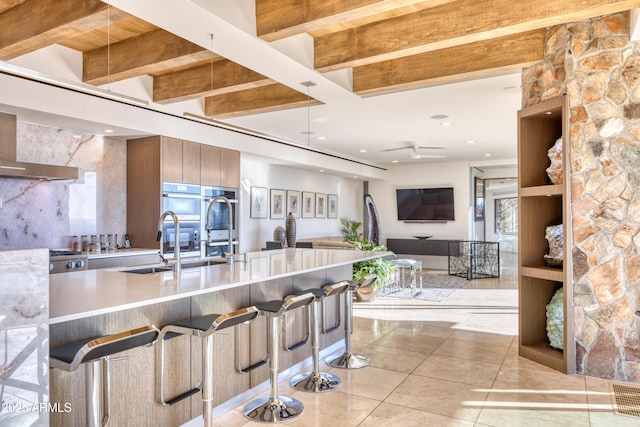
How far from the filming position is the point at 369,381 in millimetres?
3564

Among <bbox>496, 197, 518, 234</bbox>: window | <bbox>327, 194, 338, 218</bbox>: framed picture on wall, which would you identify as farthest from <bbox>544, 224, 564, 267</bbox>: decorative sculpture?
<bbox>496, 197, 518, 234</bbox>: window

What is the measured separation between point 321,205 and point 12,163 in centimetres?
679

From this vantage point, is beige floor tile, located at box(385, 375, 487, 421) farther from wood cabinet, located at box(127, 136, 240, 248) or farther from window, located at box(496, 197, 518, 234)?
window, located at box(496, 197, 518, 234)

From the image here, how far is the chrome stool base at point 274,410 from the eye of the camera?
2898mm

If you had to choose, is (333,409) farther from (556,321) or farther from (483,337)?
(483,337)

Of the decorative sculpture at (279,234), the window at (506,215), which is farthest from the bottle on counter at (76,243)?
the window at (506,215)

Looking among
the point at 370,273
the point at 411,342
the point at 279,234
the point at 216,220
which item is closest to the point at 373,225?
the point at 279,234

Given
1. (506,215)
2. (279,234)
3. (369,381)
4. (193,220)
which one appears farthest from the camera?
(506,215)

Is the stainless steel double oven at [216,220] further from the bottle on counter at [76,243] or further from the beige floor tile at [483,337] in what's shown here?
the beige floor tile at [483,337]

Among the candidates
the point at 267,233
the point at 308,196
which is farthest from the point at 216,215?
the point at 308,196

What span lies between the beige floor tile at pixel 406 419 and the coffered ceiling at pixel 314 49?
259 centimetres

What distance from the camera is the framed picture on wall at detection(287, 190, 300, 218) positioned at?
30.0 feet

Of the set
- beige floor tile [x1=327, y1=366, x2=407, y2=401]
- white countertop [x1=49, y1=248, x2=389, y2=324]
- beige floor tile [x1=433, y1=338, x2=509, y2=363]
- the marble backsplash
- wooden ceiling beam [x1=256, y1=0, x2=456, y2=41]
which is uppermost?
wooden ceiling beam [x1=256, y1=0, x2=456, y2=41]

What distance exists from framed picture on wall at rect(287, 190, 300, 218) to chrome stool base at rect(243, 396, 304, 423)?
6.11 metres
